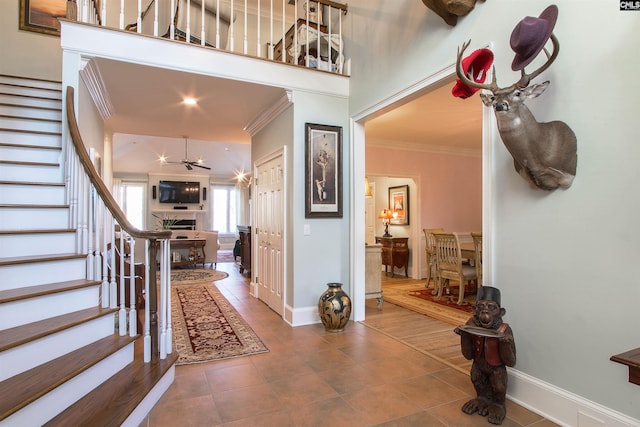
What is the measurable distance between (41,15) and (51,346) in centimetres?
597

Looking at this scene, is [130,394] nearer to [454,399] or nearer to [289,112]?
[454,399]

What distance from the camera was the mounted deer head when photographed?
1.89 metres

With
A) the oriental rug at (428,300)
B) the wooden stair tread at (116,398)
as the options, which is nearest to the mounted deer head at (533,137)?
the oriental rug at (428,300)

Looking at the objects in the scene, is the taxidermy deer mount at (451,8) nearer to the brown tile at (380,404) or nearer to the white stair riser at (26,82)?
the brown tile at (380,404)

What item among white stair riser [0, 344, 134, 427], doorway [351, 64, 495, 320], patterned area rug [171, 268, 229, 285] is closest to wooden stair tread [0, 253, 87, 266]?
white stair riser [0, 344, 134, 427]

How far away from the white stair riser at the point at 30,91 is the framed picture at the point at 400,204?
611 centimetres

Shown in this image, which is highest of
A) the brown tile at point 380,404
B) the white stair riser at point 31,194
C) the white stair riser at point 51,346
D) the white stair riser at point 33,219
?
the white stair riser at point 31,194

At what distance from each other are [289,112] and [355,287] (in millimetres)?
2177

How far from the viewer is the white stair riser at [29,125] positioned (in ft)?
11.7

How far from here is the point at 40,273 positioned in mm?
2244

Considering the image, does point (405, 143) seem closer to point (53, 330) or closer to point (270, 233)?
point (270, 233)

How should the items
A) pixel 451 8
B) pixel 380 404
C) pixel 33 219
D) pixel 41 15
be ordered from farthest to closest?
pixel 41 15, pixel 33 219, pixel 451 8, pixel 380 404

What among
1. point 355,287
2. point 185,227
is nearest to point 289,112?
point 355,287

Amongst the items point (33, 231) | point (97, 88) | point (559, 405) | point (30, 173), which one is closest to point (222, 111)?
point (97, 88)
